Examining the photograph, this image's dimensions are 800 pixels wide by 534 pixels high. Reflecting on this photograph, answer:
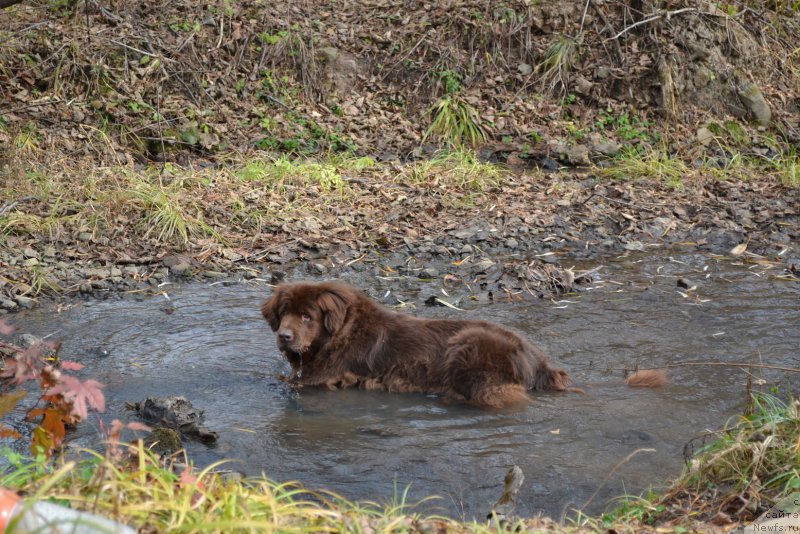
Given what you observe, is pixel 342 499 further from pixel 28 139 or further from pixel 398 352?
pixel 28 139

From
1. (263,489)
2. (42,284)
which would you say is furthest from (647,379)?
(42,284)

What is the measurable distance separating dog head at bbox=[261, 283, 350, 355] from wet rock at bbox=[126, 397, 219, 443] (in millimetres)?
1024

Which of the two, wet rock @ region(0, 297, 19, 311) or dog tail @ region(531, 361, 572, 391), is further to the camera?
wet rock @ region(0, 297, 19, 311)

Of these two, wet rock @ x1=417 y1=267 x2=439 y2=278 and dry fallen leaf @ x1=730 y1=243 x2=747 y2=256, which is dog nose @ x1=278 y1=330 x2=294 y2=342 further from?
dry fallen leaf @ x1=730 y1=243 x2=747 y2=256

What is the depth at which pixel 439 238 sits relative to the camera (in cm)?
1042

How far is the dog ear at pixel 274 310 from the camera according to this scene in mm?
6750

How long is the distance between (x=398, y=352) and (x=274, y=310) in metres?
1.06

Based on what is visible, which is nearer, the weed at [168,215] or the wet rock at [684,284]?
the wet rock at [684,284]

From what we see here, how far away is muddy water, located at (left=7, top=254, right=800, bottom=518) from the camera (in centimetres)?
517

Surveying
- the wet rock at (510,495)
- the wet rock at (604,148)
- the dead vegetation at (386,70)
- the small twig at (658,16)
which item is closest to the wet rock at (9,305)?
the dead vegetation at (386,70)

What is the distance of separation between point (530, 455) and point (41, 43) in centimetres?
1188

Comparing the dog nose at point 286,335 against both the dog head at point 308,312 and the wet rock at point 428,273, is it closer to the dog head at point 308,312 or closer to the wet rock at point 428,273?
the dog head at point 308,312

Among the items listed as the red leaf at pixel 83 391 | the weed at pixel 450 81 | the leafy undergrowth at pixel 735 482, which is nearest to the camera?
the red leaf at pixel 83 391

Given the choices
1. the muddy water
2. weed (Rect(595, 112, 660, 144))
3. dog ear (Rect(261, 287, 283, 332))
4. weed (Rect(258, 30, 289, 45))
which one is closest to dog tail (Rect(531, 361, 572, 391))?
the muddy water
